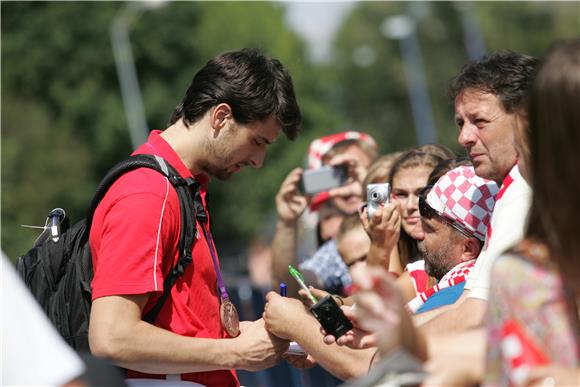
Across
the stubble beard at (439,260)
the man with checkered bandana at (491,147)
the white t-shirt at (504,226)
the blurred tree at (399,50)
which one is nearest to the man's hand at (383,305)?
the man with checkered bandana at (491,147)

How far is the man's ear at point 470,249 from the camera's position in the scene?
4.34m

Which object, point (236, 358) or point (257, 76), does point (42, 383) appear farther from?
point (257, 76)

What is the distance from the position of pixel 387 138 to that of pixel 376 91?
3.83 meters

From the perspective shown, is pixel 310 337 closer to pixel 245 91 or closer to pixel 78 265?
pixel 78 265

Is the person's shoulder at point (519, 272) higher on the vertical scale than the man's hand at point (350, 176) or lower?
higher

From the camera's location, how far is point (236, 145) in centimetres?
419

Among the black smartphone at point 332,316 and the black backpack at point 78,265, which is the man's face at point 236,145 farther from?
the black smartphone at point 332,316

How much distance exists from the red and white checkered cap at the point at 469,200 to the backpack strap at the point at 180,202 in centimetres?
109

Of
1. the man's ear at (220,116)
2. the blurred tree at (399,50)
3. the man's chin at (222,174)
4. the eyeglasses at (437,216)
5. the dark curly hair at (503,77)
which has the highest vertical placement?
the man's ear at (220,116)

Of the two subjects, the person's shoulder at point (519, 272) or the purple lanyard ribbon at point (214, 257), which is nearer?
the person's shoulder at point (519, 272)

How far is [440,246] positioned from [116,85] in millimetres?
38060

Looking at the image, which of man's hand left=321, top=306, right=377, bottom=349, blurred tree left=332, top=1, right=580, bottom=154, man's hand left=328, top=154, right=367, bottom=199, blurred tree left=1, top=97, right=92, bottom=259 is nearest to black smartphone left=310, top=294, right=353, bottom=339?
man's hand left=321, top=306, right=377, bottom=349

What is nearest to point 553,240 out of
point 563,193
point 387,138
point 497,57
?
point 563,193

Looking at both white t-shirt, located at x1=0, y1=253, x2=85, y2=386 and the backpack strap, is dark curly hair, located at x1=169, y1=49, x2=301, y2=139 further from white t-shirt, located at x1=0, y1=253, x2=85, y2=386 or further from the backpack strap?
white t-shirt, located at x1=0, y1=253, x2=85, y2=386
